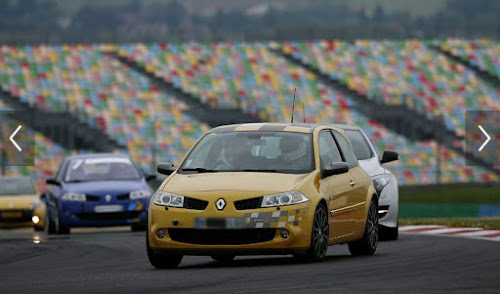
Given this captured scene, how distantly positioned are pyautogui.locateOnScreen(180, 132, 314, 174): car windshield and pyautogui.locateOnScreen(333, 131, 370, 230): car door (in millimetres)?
756

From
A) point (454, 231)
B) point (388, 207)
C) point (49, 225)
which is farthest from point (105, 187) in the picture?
point (388, 207)

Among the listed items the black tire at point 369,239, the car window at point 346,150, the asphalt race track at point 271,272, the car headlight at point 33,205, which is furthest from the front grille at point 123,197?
the black tire at point 369,239

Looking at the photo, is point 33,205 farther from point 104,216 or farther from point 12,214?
point 104,216

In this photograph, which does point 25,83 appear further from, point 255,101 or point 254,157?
point 254,157

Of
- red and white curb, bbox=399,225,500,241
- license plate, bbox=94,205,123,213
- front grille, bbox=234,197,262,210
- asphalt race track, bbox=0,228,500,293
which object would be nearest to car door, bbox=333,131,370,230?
asphalt race track, bbox=0,228,500,293

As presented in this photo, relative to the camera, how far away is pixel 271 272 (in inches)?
414

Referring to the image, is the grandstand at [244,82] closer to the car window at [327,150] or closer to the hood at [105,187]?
the hood at [105,187]

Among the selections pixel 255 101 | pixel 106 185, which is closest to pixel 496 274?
pixel 106 185

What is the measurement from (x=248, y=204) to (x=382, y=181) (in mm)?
5883

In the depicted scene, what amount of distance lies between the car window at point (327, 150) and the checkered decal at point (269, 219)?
115 cm

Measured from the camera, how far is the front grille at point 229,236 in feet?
36.3

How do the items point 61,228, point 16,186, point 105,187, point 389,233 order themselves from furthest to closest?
point 16,186, point 61,228, point 105,187, point 389,233

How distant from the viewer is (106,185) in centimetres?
2169

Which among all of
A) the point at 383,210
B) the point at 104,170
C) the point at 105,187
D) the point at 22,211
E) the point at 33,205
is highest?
the point at 383,210
